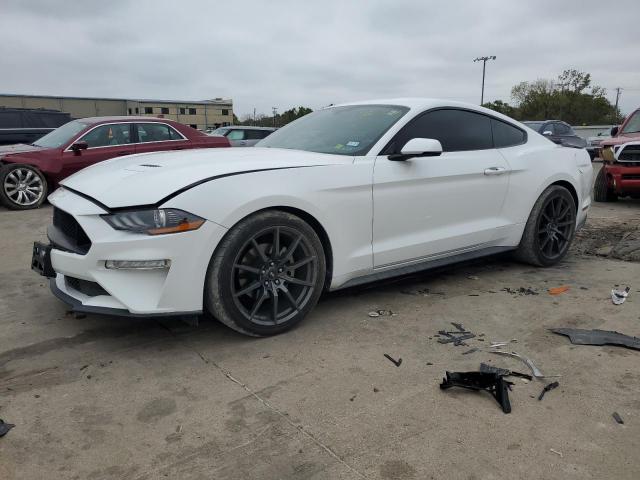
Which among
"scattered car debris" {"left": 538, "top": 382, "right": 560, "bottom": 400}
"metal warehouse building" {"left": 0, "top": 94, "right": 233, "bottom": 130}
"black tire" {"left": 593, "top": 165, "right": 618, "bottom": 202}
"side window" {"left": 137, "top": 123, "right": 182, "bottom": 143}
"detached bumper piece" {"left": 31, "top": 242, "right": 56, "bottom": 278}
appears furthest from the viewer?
"metal warehouse building" {"left": 0, "top": 94, "right": 233, "bottom": 130}

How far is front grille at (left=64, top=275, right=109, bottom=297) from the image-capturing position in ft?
9.55

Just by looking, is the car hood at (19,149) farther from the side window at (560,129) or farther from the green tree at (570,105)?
the green tree at (570,105)

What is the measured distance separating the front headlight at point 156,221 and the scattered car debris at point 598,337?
7.76 feet

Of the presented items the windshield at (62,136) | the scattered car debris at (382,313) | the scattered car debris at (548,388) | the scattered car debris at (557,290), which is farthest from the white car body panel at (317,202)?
the windshield at (62,136)

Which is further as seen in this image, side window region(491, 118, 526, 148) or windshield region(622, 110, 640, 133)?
windshield region(622, 110, 640, 133)

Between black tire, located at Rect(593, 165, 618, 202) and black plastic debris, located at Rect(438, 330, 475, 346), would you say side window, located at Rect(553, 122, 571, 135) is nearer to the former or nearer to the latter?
black tire, located at Rect(593, 165, 618, 202)

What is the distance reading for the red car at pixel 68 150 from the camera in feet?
27.7

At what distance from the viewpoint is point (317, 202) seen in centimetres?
324

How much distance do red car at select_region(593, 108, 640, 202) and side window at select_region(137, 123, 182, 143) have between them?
7398 millimetres

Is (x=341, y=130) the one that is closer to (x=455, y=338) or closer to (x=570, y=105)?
(x=455, y=338)

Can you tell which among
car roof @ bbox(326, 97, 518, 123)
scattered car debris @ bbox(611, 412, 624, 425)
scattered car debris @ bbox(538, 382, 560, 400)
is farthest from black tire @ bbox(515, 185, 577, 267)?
scattered car debris @ bbox(611, 412, 624, 425)

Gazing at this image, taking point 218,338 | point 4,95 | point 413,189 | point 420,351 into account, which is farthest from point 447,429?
point 4,95

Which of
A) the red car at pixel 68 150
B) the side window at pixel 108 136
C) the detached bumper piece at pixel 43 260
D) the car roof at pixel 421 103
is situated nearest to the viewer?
the detached bumper piece at pixel 43 260

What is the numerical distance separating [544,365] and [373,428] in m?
1.17
